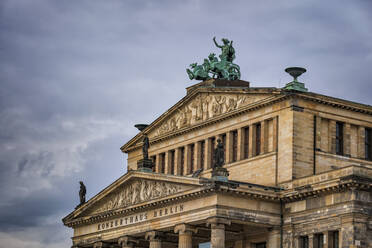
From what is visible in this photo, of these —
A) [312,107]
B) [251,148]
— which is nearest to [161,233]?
[251,148]

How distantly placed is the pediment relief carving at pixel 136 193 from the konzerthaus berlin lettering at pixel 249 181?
0.07 metres

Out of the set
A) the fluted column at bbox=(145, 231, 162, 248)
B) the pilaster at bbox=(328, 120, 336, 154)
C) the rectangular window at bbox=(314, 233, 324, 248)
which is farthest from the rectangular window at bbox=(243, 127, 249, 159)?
the rectangular window at bbox=(314, 233, 324, 248)

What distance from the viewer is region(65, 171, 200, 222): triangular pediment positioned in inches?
2172

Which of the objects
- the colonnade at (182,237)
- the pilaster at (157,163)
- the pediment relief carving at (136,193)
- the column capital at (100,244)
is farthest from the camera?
the pilaster at (157,163)

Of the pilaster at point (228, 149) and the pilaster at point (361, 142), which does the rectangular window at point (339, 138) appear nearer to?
the pilaster at point (361, 142)

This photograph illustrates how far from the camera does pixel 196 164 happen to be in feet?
204

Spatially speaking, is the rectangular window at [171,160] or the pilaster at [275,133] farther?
the rectangular window at [171,160]

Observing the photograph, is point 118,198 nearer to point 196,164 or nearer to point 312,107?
point 196,164

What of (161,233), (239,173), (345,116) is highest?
(345,116)

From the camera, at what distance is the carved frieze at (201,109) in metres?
59.9

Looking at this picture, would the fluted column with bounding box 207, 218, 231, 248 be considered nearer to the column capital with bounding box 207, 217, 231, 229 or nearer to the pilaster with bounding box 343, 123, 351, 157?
the column capital with bounding box 207, 217, 231, 229

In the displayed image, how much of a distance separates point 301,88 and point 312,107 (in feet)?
4.41

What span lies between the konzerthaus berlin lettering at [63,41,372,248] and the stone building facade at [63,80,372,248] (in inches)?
2.6

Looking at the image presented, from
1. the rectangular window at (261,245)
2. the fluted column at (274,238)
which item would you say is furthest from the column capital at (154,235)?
the fluted column at (274,238)
